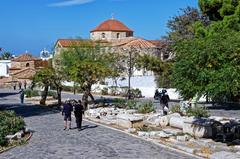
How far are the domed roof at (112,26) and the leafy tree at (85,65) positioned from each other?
61.3 meters

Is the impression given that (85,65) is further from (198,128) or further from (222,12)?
(198,128)

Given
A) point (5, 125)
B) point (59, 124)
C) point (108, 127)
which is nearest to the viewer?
point (5, 125)

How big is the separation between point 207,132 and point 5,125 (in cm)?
914

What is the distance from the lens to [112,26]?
10956 centimetres

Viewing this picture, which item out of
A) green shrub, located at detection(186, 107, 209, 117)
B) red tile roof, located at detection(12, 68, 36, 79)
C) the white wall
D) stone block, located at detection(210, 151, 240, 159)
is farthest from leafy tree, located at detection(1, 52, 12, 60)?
stone block, located at detection(210, 151, 240, 159)

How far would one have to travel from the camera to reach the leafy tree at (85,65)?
122ft

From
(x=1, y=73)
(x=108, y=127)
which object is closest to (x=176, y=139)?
(x=108, y=127)

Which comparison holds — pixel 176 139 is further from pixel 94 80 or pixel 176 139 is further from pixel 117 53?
pixel 117 53

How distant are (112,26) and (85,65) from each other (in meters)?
73.3

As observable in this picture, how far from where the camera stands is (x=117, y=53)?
65.0 m

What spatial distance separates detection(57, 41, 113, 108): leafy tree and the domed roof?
6125 cm

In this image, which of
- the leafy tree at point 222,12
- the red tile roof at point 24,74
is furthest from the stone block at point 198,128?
the red tile roof at point 24,74

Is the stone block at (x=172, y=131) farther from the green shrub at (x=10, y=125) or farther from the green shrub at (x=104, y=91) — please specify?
the green shrub at (x=104, y=91)

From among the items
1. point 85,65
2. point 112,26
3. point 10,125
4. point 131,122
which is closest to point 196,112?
point 131,122
